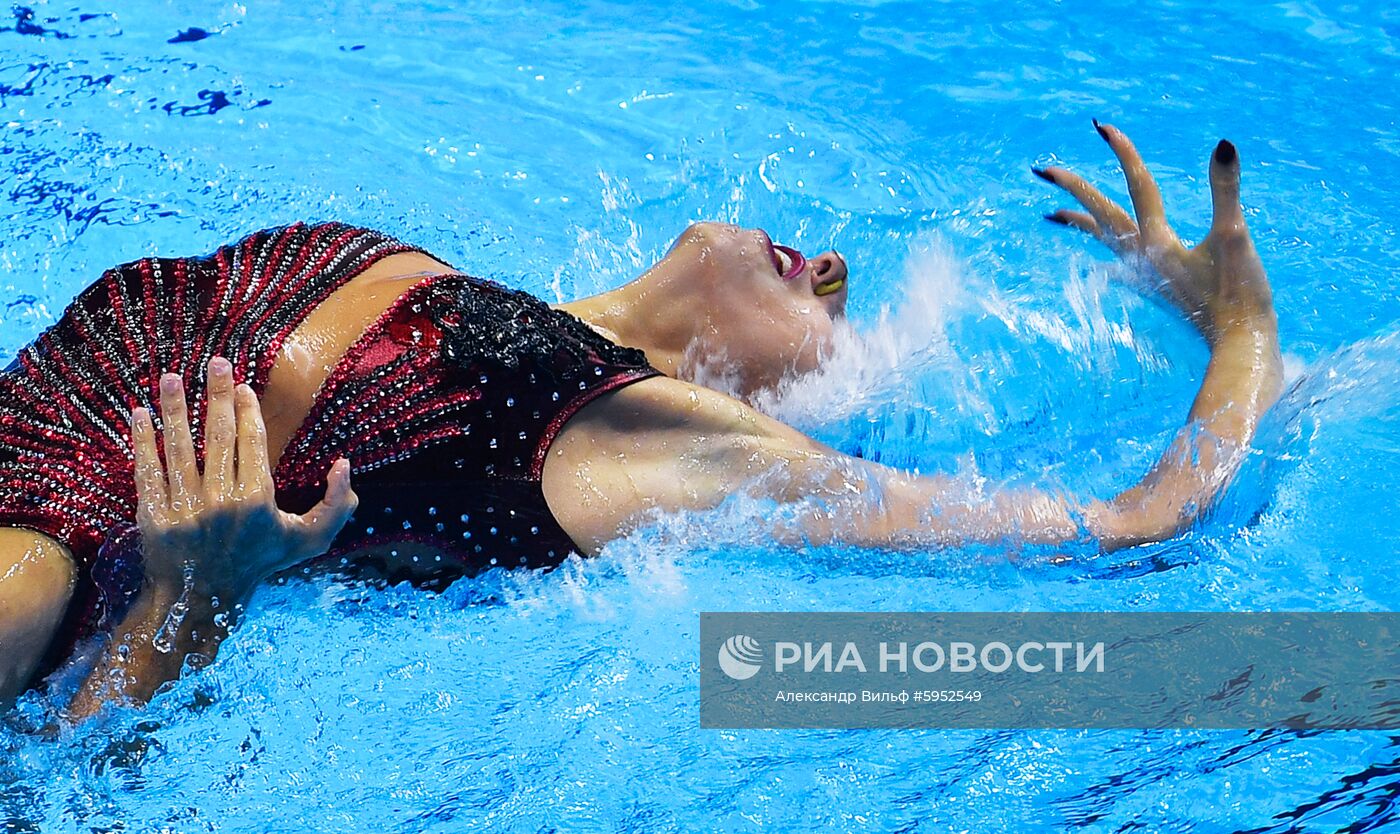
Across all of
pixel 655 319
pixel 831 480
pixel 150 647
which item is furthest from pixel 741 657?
pixel 150 647

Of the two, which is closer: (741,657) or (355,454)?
(355,454)

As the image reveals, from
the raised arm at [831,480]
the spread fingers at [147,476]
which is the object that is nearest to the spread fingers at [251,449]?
the spread fingers at [147,476]

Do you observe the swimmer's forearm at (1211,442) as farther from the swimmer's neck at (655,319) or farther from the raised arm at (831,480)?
the swimmer's neck at (655,319)

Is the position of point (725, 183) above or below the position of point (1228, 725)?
above

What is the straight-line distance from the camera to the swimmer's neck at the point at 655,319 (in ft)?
8.16

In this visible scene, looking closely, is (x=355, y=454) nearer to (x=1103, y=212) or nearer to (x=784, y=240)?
(x=1103, y=212)

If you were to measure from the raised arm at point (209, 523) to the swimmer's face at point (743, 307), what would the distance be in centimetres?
99

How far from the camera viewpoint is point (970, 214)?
11.5 feet

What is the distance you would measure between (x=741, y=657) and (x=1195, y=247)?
3.94ft

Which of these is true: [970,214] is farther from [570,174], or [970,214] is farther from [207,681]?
[207,681]

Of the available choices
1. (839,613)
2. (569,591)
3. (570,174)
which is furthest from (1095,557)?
(570,174)

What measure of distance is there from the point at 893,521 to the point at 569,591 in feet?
1.90

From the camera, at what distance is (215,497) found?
→ 159 cm

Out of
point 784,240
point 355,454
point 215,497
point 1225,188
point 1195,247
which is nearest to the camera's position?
point 215,497
